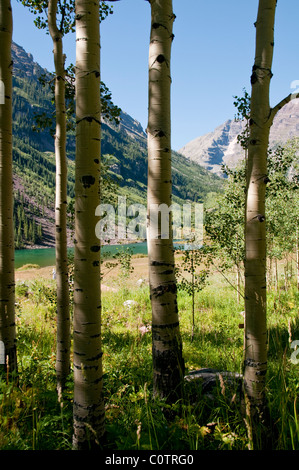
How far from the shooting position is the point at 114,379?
3582 millimetres

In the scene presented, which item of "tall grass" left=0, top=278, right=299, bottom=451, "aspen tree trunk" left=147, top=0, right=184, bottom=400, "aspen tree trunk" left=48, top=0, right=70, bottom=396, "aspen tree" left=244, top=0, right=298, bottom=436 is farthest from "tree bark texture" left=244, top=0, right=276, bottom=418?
"aspen tree trunk" left=48, top=0, right=70, bottom=396

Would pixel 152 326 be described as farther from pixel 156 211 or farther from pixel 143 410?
pixel 156 211

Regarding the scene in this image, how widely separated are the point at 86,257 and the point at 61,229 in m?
2.18

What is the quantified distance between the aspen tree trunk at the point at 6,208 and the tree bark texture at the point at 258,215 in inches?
117

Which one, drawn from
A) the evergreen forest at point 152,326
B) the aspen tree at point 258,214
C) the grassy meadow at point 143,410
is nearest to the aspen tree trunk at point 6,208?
the evergreen forest at point 152,326

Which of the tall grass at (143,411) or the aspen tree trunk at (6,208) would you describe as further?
the aspen tree trunk at (6,208)

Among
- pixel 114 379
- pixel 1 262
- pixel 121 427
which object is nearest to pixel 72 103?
pixel 1 262

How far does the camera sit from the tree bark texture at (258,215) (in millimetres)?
2520

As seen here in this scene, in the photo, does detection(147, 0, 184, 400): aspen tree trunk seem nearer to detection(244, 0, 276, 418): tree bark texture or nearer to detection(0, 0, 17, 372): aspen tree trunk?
detection(244, 0, 276, 418): tree bark texture

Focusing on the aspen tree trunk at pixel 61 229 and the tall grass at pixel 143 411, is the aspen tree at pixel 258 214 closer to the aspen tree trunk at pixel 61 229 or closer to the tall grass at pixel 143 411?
the tall grass at pixel 143 411

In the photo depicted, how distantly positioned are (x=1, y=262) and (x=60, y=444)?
2.27 m

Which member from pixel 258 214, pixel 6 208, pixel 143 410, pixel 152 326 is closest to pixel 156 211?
pixel 258 214

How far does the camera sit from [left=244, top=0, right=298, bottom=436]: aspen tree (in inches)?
99.1
